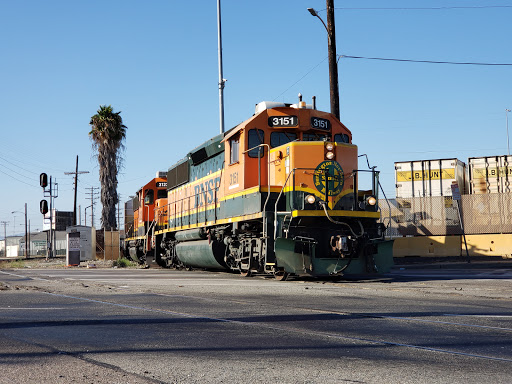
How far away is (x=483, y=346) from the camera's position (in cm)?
545

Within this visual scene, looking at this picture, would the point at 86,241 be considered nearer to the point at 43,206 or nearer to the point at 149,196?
the point at 43,206

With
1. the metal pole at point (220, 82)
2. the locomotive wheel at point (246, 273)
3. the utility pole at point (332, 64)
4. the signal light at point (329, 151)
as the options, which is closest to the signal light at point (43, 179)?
the metal pole at point (220, 82)

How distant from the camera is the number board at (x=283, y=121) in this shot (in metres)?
15.4

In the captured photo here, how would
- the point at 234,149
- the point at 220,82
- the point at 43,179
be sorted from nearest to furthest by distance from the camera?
the point at 234,149 → the point at 220,82 → the point at 43,179

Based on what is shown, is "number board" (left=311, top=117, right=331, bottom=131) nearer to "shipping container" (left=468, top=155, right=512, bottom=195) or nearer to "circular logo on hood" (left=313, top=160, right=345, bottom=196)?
"circular logo on hood" (left=313, top=160, right=345, bottom=196)

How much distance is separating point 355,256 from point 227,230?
4460 millimetres

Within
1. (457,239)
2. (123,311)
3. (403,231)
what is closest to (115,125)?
(403,231)

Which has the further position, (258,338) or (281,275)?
(281,275)

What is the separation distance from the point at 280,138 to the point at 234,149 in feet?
4.89

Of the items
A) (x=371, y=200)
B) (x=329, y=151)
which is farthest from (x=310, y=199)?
(x=371, y=200)

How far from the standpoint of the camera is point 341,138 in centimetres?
1605

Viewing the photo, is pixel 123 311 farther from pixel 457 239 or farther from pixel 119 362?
pixel 457 239

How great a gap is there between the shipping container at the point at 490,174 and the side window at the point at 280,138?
48.0ft

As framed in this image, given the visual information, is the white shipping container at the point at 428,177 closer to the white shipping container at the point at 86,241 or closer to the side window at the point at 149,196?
the side window at the point at 149,196
